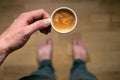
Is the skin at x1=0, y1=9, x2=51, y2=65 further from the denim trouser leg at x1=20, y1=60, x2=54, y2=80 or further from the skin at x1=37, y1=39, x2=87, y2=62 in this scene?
the skin at x1=37, y1=39, x2=87, y2=62

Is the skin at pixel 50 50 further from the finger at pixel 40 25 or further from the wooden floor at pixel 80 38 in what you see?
the finger at pixel 40 25

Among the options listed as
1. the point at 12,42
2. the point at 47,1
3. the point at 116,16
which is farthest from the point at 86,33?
the point at 12,42

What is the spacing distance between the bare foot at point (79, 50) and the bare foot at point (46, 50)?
0.53 ft

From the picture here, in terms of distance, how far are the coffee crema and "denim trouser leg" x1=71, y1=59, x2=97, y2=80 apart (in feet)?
1.53

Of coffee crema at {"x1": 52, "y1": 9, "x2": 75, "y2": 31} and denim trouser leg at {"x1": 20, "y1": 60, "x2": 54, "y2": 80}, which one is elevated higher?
coffee crema at {"x1": 52, "y1": 9, "x2": 75, "y2": 31}

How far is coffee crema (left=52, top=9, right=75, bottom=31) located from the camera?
1.07 m

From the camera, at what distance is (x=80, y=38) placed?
1.63 metres

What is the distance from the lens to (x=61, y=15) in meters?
1.09

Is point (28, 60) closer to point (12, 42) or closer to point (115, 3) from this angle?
point (12, 42)

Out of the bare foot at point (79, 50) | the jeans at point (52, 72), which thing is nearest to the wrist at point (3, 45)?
the jeans at point (52, 72)

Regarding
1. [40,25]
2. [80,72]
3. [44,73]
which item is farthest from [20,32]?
[80,72]

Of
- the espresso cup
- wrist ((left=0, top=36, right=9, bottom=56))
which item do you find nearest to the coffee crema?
the espresso cup

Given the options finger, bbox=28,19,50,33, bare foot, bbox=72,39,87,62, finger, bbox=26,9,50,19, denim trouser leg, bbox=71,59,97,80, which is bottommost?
denim trouser leg, bbox=71,59,97,80

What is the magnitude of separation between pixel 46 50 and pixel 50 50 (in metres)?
0.03
